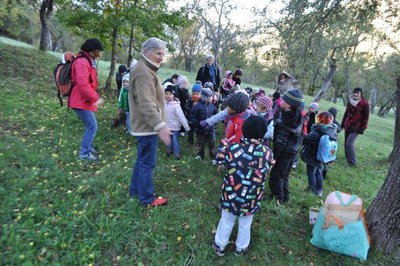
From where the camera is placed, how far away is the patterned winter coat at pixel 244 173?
319 centimetres

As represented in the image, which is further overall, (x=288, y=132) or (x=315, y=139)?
(x=315, y=139)

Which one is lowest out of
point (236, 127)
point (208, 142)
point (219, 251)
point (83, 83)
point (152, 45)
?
point (219, 251)

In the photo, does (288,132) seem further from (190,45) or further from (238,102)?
(190,45)

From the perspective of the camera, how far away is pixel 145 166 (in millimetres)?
3887

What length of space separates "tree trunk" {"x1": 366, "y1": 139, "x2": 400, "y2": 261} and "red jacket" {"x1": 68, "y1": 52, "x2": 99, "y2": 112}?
15.8 ft

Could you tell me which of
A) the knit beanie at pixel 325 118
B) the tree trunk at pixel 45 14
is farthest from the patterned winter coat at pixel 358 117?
the tree trunk at pixel 45 14

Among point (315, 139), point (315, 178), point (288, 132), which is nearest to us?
point (288, 132)

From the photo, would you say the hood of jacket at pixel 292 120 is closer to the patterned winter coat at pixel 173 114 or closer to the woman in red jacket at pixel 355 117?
the patterned winter coat at pixel 173 114

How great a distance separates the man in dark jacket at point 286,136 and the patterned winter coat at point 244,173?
4.05 feet

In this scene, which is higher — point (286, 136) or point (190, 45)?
point (190, 45)

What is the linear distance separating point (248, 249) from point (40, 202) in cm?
303

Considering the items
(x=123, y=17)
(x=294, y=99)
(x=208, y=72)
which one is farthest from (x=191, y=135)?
(x=123, y=17)

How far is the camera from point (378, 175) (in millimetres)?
7793

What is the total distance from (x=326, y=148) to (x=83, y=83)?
451 cm
